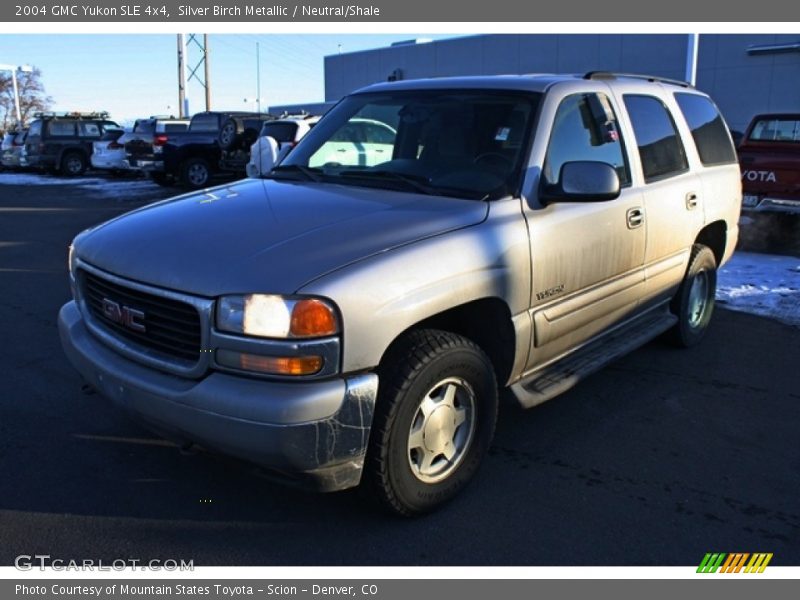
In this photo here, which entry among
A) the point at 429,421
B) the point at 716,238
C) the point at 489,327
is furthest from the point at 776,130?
the point at 429,421

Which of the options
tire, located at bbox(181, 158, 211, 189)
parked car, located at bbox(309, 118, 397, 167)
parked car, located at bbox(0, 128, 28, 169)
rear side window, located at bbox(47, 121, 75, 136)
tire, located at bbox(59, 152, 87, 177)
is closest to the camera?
parked car, located at bbox(309, 118, 397, 167)

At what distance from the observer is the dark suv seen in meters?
25.4

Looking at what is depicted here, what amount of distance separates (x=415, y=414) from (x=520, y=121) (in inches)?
67.6

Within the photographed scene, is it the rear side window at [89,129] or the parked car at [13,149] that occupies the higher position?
the rear side window at [89,129]

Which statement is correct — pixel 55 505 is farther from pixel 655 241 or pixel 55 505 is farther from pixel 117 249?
pixel 655 241

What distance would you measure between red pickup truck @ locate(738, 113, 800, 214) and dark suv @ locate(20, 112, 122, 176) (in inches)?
860

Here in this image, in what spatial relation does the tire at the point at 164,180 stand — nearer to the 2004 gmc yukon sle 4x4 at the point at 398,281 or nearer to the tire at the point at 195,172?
the tire at the point at 195,172

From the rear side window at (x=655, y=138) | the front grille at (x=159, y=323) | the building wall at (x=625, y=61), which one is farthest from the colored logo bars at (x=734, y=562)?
the building wall at (x=625, y=61)

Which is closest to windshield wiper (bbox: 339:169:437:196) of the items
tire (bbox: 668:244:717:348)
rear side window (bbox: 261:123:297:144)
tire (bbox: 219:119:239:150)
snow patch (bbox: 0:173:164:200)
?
tire (bbox: 668:244:717:348)

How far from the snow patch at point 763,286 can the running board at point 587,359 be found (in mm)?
2095

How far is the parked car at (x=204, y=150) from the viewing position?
1786cm

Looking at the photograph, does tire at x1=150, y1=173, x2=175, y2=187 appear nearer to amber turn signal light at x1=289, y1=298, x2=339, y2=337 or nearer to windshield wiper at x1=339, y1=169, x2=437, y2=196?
windshield wiper at x1=339, y1=169, x2=437, y2=196

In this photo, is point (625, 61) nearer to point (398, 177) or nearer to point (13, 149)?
point (13, 149)

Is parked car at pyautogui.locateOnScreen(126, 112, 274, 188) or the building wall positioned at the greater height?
the building wall
